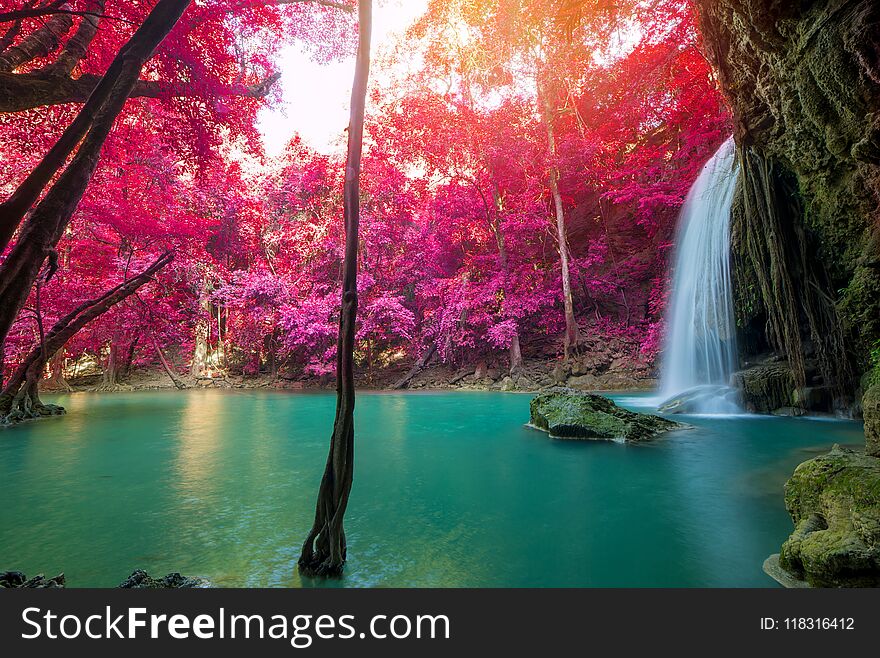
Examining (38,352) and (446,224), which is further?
(446,224)

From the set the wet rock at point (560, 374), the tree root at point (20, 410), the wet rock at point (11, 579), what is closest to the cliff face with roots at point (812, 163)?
the wet rock at point (11, 579)

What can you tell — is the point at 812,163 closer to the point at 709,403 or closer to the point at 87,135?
the point at 709,403

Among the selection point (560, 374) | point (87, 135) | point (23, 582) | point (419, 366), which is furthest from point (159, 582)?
point (419, 366)

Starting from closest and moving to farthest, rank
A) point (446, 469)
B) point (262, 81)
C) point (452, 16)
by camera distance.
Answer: point (446, 469)
point (262, 81)
point (452, 16)

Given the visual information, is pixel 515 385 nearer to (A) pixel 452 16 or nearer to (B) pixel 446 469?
(B) pixel 446 469

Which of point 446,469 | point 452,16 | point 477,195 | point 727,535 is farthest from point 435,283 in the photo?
point 727,535

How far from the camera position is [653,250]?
14.2m

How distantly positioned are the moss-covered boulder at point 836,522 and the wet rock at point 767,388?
577cm

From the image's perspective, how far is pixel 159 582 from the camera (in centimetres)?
205

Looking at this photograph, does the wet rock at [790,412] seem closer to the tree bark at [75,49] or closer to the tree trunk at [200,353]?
the tree bark at [75,49]

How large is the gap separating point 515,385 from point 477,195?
6848mm

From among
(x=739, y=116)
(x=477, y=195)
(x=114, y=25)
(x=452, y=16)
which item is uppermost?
(x=452, y=16)

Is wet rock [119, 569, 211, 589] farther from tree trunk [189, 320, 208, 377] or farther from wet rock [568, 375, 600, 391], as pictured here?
tree trunk [189, 320, 208, 377]

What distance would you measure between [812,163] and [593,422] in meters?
3.84
